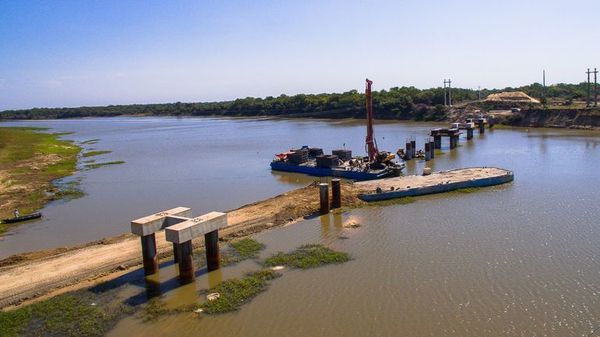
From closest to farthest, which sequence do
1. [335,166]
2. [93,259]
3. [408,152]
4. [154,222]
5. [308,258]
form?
[154,222]
[308,258]
[93,259]
[335,166]
[408,152]

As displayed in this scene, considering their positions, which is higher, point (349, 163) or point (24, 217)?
point (349, 163)

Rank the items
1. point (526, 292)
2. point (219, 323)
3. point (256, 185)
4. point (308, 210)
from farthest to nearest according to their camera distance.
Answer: point (256, 185) → point (308, 210) → point (526, 292) → point (219, 323)

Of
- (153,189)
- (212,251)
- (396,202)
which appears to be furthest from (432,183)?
(153,189)

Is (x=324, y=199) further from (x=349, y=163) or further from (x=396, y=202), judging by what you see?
(x=349, y=163)

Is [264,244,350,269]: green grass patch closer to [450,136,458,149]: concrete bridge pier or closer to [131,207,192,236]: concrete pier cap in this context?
[131,207,192,236]: concrete pier cap

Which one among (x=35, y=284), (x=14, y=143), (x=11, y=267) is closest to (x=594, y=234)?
(x=35, y=284)

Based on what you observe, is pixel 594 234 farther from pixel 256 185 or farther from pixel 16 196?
pixel 16 196

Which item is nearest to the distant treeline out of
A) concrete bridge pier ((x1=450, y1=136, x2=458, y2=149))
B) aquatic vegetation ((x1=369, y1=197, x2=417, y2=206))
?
concrete bridge pier ((x1=450, y1=136, x2=458, y2=149))
